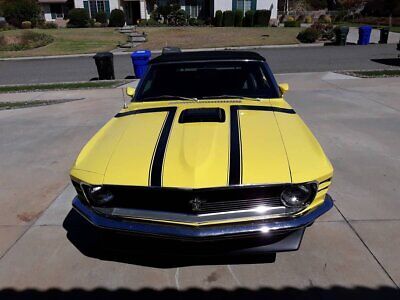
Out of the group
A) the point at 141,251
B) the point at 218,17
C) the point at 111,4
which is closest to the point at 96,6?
the point at 111,4

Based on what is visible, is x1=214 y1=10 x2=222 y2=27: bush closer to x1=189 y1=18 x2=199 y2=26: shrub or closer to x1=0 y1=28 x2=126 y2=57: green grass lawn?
x1=189 y1=18 x2=199 y2=26: shrub

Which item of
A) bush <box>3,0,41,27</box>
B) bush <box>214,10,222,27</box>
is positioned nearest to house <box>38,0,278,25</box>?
bush <box>214,10,222,27</box>

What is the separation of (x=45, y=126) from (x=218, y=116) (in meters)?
5.30

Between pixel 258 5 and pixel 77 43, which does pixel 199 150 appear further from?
pixel 258 5

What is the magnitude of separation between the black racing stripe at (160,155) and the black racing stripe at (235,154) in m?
0.51

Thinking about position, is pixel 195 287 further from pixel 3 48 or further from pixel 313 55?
pixel 3 48

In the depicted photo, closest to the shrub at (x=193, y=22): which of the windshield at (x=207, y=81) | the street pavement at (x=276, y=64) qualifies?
the street pavement at (x=276, y=64)

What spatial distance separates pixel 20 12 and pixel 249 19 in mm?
21739

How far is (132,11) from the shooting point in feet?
137

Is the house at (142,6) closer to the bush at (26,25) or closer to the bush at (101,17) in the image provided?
the bush at (101,17)

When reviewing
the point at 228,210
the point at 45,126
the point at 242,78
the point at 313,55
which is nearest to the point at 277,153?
the point at 228,210

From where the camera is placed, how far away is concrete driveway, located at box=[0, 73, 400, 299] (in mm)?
2947

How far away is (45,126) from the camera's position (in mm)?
7703

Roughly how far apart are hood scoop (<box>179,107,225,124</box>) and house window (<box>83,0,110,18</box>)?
38.8 m
